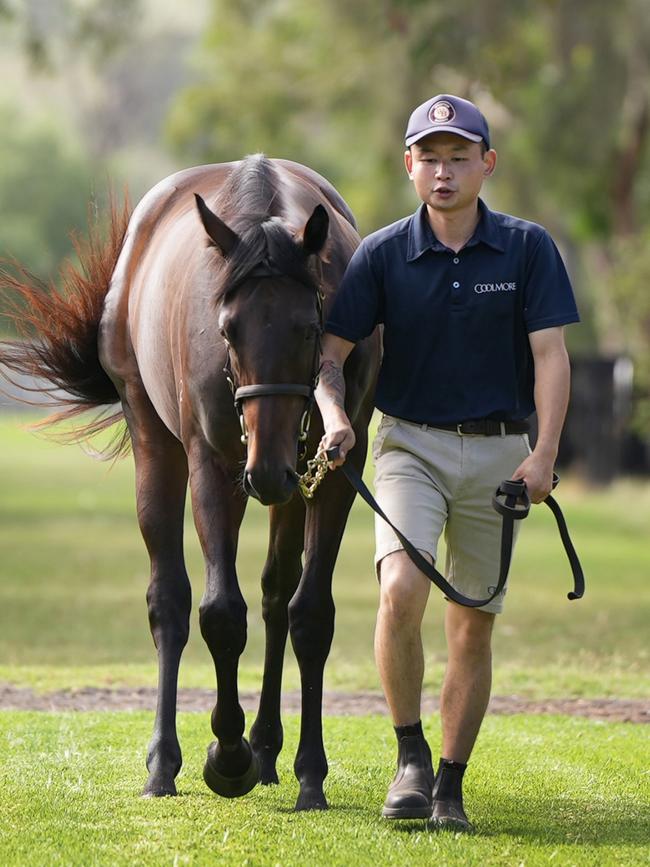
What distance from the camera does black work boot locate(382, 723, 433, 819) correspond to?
5.23 metres

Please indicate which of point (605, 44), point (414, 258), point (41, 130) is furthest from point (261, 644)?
point (41, 130)

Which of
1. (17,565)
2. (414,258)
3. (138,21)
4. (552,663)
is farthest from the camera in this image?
(138,21)

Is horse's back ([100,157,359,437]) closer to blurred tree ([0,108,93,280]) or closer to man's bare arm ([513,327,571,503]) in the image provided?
man's bare arm ([513,327,571,503])

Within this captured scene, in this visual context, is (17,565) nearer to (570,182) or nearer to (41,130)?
(570,182)

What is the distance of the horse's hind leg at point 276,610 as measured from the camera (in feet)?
21.1

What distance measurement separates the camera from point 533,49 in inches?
1112

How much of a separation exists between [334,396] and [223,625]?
2.97ft

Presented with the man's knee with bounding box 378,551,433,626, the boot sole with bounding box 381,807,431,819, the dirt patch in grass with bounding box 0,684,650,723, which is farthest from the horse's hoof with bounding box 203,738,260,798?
the dirt patch in grass with bounding box 0,684,650,723

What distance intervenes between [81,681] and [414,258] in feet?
15.1

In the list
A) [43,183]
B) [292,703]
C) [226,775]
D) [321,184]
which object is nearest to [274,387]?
[226,775]

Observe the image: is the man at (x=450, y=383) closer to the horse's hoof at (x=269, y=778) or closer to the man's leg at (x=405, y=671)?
the man's leg at (x=405, y=671)

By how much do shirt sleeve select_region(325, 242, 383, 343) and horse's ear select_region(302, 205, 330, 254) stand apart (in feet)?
0.93

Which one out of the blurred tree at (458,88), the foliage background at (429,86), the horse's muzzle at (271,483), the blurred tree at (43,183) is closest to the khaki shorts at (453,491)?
the horse's muzzle at (271,483)

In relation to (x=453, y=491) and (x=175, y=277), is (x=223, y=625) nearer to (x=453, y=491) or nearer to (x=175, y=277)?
(x=453, y=491)
